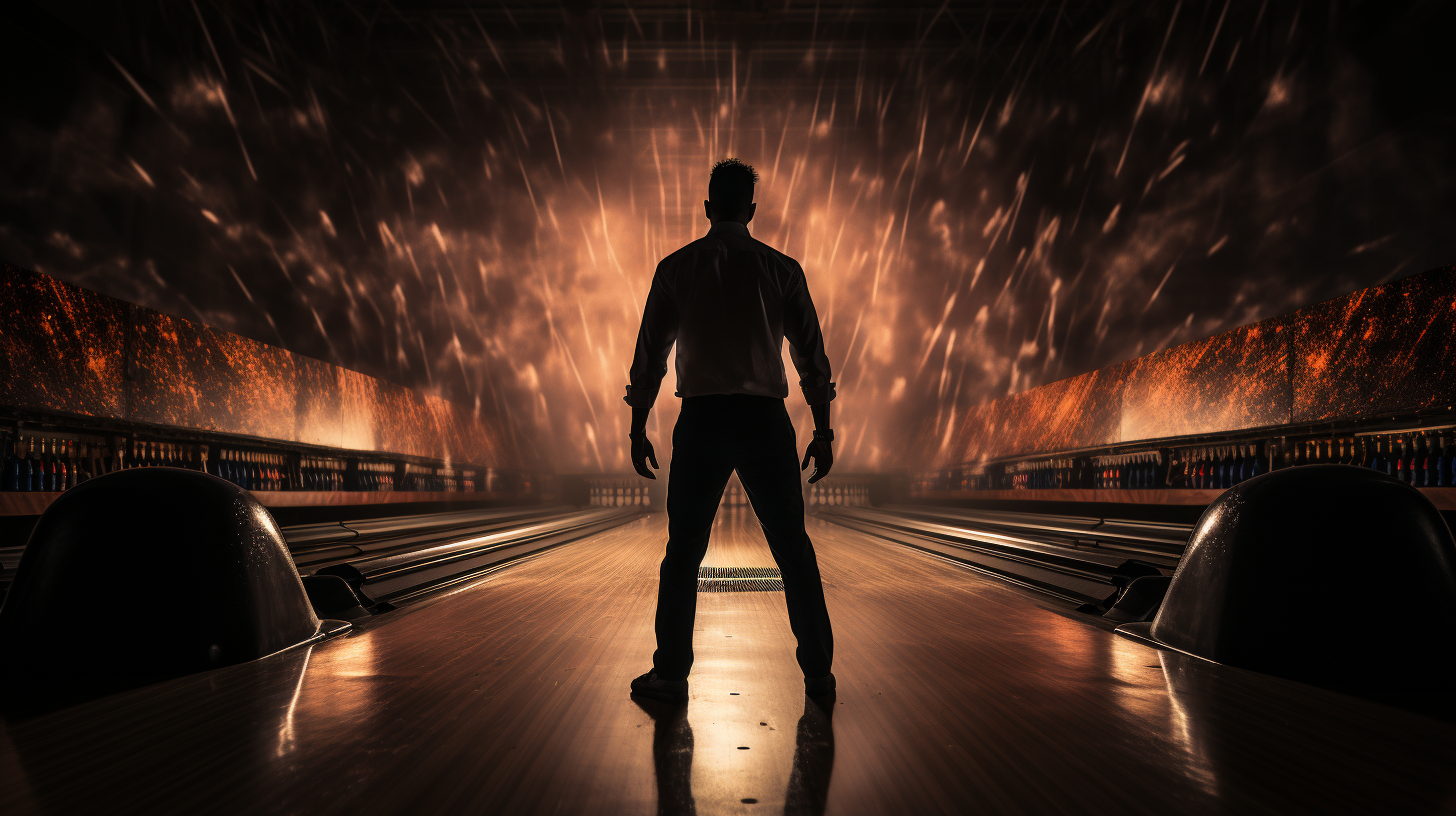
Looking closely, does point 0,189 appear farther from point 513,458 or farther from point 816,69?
point 513,458

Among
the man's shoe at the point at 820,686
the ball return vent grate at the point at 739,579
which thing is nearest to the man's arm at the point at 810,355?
the man's shoe at the point at 820,686

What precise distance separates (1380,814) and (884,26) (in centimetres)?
743

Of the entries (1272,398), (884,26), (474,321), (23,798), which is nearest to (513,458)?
(474,321)

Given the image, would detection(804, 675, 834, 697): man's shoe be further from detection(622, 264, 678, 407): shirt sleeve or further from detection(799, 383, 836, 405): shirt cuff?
detection(622, 264, 678, 407): shirt sleeve

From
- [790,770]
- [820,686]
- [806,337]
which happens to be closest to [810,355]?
[806,337]

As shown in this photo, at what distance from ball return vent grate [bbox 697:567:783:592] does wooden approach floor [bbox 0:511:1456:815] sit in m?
1.17

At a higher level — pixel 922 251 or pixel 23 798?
pixel 922 251

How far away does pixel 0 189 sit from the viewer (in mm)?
A: 3600

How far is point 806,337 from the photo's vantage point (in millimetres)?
1662

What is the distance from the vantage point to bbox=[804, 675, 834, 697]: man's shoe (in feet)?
5.16

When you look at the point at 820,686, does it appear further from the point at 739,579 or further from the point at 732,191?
the point at 739,579

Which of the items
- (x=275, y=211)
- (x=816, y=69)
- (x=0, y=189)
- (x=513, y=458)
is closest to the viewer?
(x=0, y=189)

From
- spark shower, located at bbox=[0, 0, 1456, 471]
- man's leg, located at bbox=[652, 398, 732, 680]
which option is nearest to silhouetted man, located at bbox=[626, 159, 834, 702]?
man's leg, located at bbox=[652, 398, 732, 680]

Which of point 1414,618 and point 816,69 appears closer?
point 1414,618
